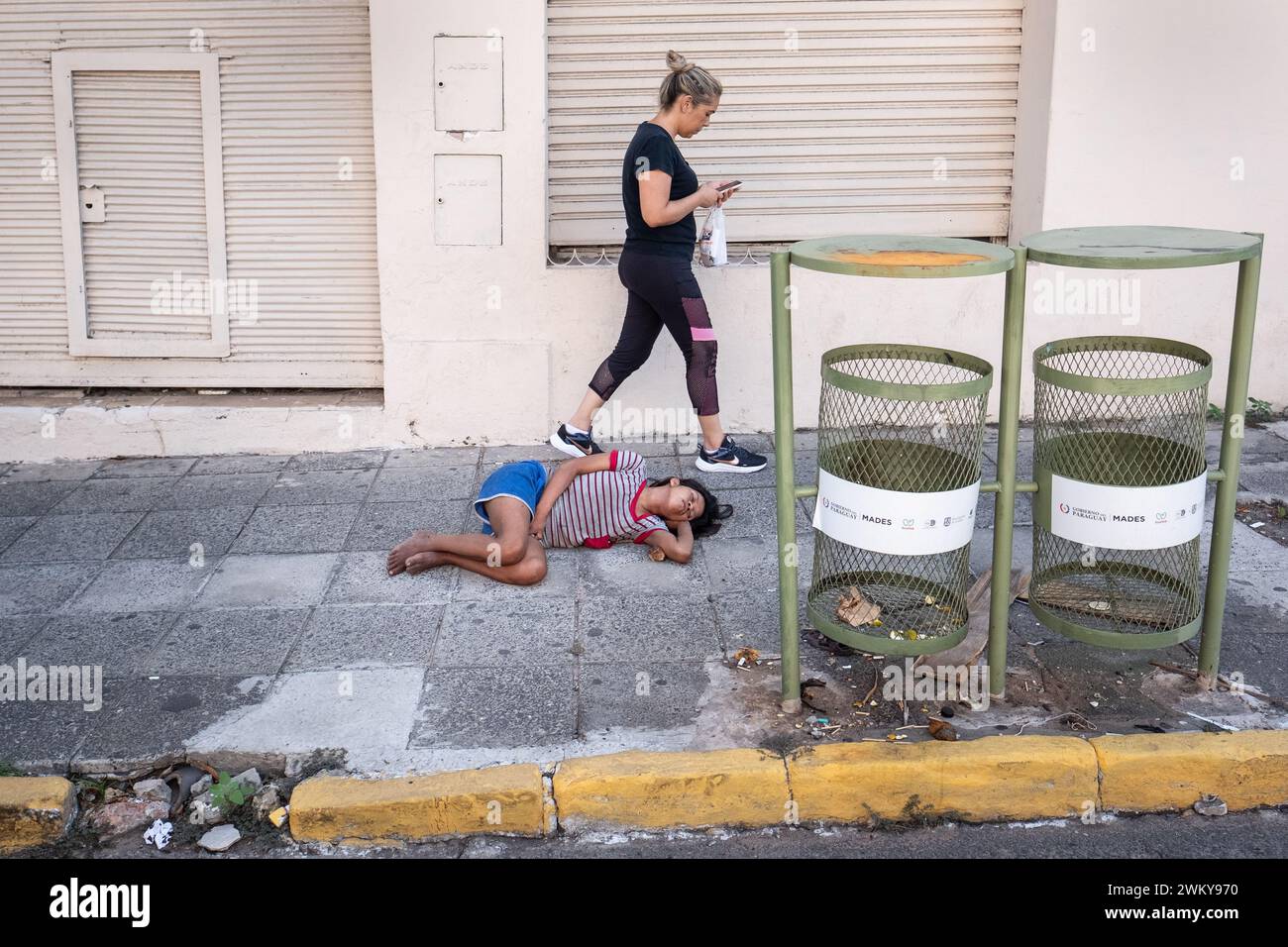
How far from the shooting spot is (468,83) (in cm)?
725

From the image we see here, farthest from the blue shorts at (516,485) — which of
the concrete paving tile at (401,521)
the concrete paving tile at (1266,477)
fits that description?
the concrete paving tile at (1266,477)

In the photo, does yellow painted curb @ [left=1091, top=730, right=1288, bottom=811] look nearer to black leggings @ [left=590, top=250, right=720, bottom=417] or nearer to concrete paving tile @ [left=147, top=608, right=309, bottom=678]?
concrete paving tile @ [left=147, top=608, right=309, bottom=678]

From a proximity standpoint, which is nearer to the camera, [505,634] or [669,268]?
[505,634]

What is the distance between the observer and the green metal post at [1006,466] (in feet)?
14.4

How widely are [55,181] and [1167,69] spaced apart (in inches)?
257

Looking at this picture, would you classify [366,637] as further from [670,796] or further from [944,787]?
[944,787]

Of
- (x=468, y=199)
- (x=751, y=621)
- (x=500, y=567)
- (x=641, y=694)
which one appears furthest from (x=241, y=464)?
(x=641, y=694)

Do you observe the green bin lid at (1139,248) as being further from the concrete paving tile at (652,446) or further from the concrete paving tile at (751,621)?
the concrete paving tile at (652,446)

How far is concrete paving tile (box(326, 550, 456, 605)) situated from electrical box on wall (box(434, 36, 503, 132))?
271 centimetres

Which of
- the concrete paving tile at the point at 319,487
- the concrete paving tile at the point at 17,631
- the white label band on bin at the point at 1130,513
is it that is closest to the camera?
the white label band on bin at the point at 1130,513

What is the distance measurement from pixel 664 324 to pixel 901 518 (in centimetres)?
318

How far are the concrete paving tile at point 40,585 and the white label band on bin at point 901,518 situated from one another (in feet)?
11.3
